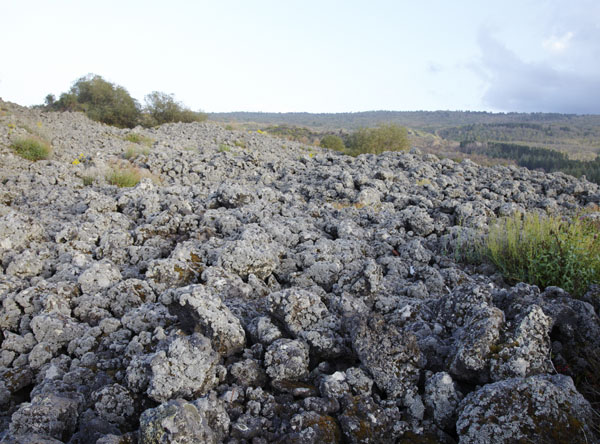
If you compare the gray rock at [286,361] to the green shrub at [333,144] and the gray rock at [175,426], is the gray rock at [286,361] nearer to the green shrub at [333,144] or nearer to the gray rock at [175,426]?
the gray rock at [175,426]

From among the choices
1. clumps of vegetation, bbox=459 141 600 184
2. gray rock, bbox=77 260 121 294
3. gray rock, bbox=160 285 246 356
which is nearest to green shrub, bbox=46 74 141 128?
gray rock, bbox=77 260 121 294

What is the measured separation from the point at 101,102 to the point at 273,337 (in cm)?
2377

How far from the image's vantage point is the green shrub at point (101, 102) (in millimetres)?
20172

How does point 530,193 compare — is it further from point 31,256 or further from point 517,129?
point 517,129

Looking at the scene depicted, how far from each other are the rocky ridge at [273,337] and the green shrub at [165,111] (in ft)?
59.2

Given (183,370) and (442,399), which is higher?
(183,370)

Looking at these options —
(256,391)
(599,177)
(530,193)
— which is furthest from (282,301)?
(599,177)

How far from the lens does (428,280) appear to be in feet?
10.8

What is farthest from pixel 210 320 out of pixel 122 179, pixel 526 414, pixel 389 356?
pixel 122 179

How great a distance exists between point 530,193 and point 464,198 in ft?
5.78

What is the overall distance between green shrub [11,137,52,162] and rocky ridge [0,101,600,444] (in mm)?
5355

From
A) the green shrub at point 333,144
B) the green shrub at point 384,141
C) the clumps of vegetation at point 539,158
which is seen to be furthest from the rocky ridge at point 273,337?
the clumps of vegetation at point 539,158

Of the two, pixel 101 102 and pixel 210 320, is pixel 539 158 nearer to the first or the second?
pixel 101 102

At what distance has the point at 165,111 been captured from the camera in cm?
2159
